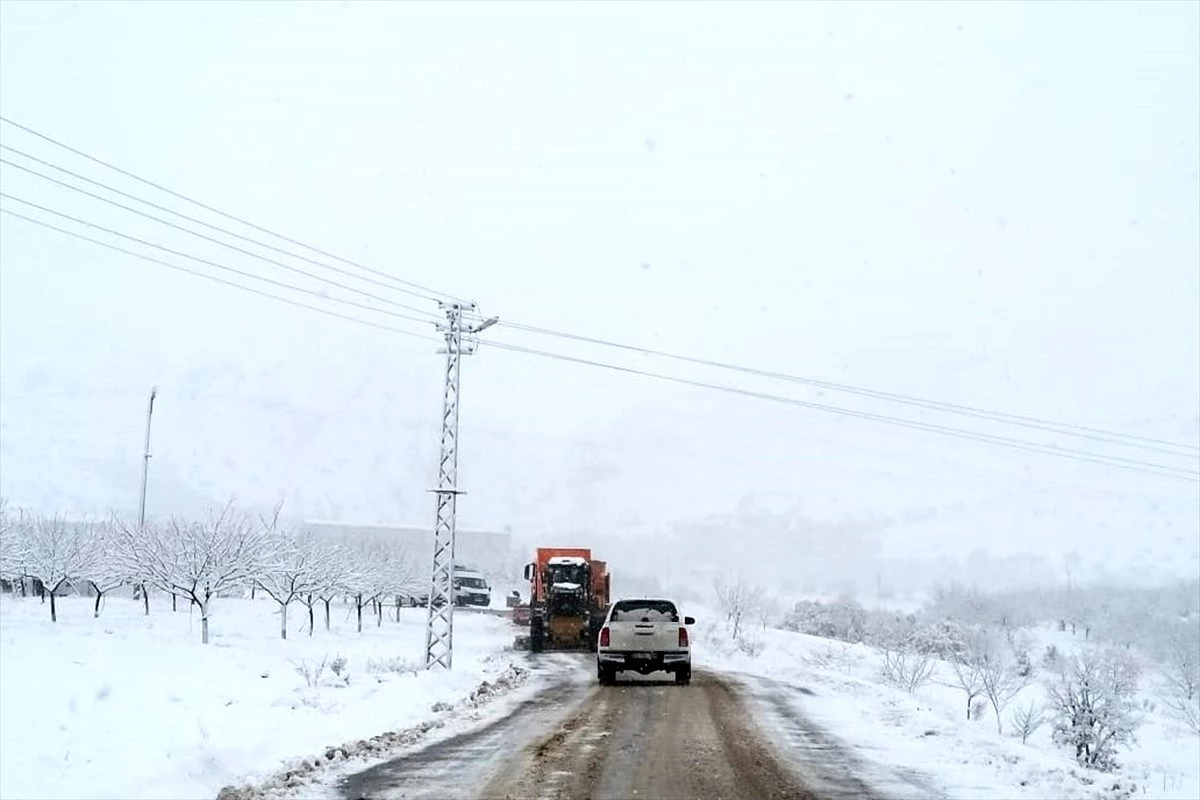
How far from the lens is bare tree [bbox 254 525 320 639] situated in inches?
1662

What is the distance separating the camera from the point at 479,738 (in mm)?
14008

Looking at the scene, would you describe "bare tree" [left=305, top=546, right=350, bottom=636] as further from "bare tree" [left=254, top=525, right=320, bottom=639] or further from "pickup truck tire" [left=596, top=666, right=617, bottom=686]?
"pickup truck tire" [left=596, top=666, right=617, bottom=686]

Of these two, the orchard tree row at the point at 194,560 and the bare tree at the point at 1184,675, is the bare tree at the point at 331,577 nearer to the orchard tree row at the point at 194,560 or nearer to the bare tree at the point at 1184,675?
the orchard tree row at the point at 194,560

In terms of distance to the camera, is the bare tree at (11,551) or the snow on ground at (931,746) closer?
the snow on ground at (931,746)

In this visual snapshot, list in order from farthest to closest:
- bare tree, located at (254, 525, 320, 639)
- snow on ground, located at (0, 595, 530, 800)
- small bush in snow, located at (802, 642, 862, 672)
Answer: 1. bare tree, located at (254, 525, 320, 639)
2. small bush in snow, located at (802, 642, 862, 672)
3. snow on ground, located at (0, 595, 530, 800)

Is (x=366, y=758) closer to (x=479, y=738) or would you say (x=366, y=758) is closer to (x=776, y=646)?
(x=479, y=738)

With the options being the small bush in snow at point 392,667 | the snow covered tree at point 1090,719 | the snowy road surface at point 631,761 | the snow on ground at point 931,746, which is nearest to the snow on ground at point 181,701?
the small bush in snow at point 392,667

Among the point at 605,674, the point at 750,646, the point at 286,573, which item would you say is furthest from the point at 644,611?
the point at 286,573

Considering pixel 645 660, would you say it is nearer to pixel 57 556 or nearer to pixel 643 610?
pixel 643 610

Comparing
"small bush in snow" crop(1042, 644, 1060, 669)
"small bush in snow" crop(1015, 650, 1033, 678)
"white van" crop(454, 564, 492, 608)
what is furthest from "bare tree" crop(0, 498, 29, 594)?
"small bush in snow" crop(1042, 644, 1060, 669)

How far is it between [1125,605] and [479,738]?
128 metres

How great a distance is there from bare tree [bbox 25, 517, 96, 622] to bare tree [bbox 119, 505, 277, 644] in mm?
2935

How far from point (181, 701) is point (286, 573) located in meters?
23.5

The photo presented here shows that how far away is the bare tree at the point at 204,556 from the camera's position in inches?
1540
